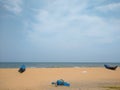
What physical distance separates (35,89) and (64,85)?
276 cm

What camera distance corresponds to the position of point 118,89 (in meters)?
13.6

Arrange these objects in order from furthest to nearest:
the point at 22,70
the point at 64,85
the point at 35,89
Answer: the point at 22,70, the point at 64,85, the point at 35,89

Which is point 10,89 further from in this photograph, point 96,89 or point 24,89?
point 96,89

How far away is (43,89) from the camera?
14625mm

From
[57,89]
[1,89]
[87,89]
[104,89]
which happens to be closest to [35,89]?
[57,89]

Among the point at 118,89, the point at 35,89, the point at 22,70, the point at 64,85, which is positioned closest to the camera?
the point at 118,89

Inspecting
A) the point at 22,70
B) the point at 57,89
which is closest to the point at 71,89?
the point at 57,89

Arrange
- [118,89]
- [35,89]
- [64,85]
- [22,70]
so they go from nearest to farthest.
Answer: [118,89] → [35,89] → [64,85] → [22,70]

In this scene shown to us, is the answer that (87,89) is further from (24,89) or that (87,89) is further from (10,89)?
(10,89)

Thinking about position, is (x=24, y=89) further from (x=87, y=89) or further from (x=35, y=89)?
(x=87, y=89)

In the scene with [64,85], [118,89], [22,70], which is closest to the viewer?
[118,89]

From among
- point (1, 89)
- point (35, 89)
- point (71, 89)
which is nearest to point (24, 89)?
point (35, 89)

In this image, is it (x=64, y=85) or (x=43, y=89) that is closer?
(x=43, y=89)

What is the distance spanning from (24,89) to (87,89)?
507 centimetres
